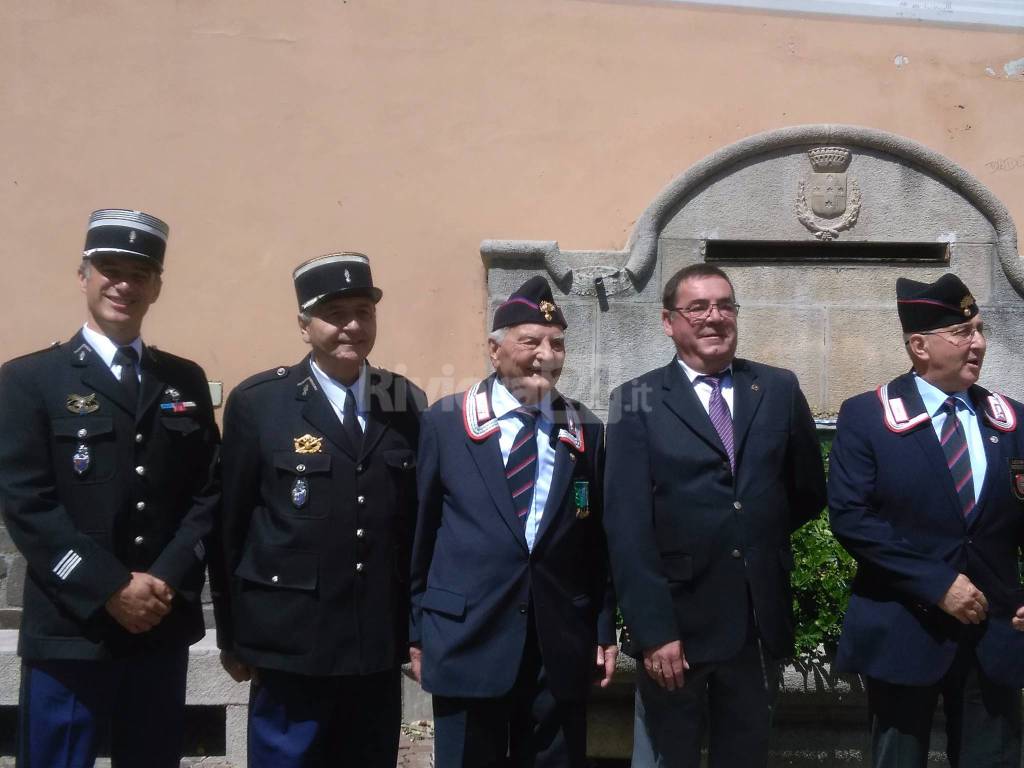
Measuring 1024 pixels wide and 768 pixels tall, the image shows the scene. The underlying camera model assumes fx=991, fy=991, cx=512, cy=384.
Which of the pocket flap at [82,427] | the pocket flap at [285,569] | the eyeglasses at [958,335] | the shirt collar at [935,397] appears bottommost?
the pocket flap at [285,569]

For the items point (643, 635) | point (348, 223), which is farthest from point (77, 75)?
point (643, 635)

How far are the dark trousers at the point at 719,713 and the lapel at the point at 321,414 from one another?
1.11 metres

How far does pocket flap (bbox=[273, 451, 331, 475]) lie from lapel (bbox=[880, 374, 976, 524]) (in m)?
1.71

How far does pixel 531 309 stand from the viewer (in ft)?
9.69

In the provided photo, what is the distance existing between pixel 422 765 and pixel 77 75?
3.98 meters

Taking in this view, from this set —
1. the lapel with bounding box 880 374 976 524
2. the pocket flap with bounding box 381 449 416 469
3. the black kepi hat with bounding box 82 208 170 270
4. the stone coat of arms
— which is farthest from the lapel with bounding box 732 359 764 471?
the stone coat of arms

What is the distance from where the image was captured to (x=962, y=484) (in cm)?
292

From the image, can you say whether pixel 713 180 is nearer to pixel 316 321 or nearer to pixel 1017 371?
pixel 1017 371

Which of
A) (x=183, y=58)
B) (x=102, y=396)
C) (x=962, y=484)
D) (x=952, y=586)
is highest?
(x=183, y=58)

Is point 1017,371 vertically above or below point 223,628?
above

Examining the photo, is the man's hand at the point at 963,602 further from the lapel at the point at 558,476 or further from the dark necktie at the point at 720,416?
the lapel at the point at 558,476

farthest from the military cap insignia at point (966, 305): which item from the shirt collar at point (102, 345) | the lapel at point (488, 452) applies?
the shirt collar at point (102, 345)

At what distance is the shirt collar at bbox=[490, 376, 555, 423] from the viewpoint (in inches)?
116

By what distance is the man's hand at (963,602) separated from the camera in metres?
2.78
